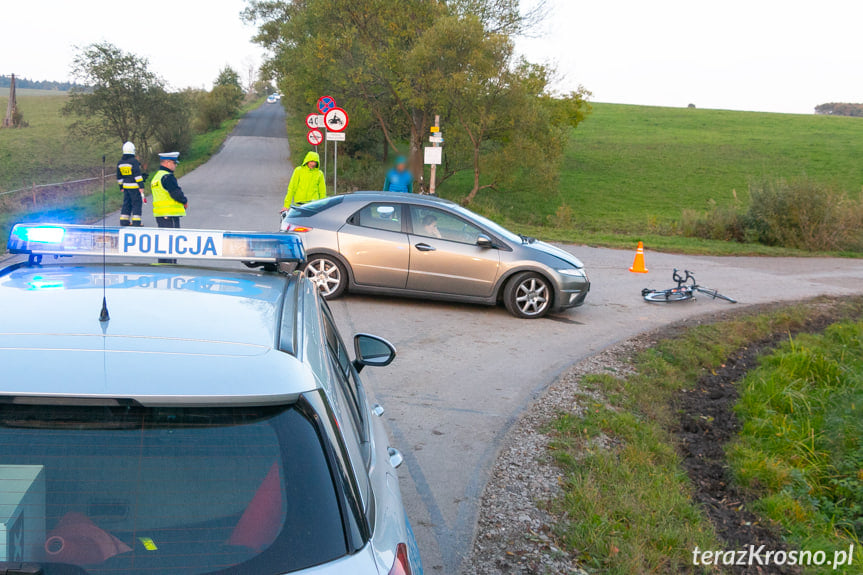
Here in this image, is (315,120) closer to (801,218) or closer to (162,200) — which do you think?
(162,200)

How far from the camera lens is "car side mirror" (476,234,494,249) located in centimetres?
1051

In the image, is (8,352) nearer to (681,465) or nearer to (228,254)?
(228,254)

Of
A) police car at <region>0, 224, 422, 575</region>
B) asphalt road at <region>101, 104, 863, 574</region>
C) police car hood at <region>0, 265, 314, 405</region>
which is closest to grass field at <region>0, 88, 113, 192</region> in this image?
asphalt road at <region>101, 104, 863, 574</region>

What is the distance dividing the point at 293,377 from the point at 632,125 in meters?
76.4

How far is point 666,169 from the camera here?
5194 cm

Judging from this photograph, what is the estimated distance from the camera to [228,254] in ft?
11.0

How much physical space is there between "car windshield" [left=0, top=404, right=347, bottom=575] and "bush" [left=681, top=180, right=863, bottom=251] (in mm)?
22338

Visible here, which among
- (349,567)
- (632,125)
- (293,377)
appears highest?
(632,125)

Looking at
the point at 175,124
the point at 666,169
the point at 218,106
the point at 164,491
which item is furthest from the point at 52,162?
the point at 164,491

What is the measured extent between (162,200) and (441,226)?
472cm

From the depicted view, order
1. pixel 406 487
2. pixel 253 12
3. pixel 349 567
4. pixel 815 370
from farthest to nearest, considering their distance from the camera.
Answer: pixel 253 12, pixel 815 370, pixel 406 487, pixel 349 567

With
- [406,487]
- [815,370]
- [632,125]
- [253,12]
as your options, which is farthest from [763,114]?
[406,487]

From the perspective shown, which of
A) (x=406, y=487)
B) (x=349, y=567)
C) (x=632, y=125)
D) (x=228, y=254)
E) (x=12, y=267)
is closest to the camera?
(x=349, y=567)

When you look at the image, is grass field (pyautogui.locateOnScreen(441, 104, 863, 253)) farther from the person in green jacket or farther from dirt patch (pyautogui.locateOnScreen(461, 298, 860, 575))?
dirt patch (pyautogui.locateOnScreen(461, 298, 860, 575))
